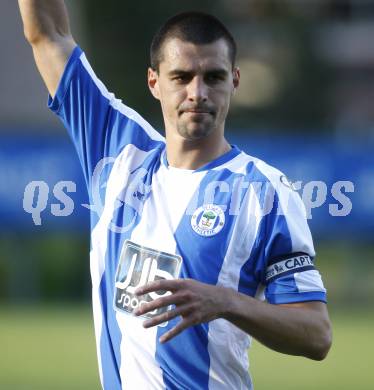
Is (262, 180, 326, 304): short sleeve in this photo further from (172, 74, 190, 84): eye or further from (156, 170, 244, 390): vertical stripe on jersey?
(172, 74, 190, 84): eye

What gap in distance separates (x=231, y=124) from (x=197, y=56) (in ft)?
71.9

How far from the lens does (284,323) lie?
511 cm

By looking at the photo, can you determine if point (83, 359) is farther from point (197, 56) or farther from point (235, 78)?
point (197, 56)

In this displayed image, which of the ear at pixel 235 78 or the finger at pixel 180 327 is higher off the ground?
the ear at pixel 235 78

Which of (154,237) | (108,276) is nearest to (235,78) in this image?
(154,237)

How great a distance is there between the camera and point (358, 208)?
18.0m

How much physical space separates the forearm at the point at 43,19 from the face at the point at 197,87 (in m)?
0.87

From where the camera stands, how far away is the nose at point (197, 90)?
5445 millimetres

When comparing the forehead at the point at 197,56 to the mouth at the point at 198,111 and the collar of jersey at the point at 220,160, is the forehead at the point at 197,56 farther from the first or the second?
the collar of jersey at the point at 220,160

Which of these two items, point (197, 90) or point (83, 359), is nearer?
point (197, 90)

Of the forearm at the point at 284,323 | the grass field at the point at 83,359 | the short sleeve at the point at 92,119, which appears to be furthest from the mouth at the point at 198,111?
the grass field at the point at 83,359

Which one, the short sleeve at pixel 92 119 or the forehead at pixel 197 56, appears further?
the short sleeve at pixel 92 119

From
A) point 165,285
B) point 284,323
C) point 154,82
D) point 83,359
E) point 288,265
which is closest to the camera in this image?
point 165,285

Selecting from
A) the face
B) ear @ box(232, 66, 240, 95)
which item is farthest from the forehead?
ear @ box(232, 66, 240, 95)
